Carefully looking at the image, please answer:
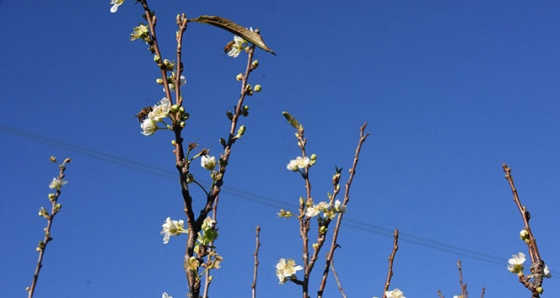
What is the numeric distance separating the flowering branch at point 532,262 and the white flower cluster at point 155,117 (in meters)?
1.14

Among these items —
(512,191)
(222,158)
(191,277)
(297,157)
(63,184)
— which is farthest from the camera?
(63,184)

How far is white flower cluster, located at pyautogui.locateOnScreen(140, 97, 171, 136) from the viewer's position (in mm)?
1503

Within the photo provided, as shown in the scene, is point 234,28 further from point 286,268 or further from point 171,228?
point 286,268

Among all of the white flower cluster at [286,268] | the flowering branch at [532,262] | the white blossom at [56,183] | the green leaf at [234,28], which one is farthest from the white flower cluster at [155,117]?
the white blossom at [56,183]

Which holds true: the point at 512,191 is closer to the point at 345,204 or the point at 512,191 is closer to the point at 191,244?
the point at 345,204

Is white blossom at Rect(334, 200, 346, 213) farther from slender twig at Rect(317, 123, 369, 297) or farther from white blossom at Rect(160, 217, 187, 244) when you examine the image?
white blossom at Rect(160, 217, 187, 244)

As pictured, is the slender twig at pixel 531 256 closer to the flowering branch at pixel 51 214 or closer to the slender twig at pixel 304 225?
the slender twig at pixel 304 225

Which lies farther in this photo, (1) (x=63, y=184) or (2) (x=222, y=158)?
(1) (x=63, y=184)

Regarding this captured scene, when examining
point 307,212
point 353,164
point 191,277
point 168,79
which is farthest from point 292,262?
point 191,277

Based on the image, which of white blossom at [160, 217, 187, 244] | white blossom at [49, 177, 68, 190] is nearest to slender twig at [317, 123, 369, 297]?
white blossom at [160, 217, 187, 244]

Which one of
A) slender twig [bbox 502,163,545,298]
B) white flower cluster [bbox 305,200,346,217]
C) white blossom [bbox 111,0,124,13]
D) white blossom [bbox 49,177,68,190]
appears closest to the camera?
slender twig [bbox 502,163,545,298]

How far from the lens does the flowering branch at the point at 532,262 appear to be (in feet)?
5.35

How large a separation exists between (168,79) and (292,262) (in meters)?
1.00

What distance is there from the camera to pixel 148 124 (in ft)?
5.31
